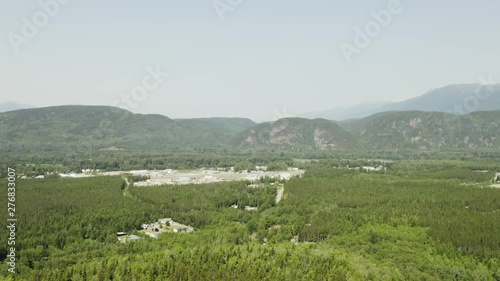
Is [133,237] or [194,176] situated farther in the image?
[194,176]

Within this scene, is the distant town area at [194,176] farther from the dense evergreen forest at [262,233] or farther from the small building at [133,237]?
the small building at [133,237]

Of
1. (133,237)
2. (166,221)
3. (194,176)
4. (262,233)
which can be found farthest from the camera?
(194,176)

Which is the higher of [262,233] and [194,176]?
[194,176]

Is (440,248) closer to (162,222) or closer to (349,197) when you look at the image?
(349,197)

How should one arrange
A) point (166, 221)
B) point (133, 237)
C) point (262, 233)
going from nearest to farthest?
point (133, 237), point (262, 233), point (166, 221)

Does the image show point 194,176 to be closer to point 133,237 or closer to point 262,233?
point 133,237

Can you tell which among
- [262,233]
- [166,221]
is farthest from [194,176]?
[262,233]

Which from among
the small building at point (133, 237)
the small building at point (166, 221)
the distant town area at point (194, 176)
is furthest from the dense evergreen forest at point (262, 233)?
the distant town area at point (194, 176)

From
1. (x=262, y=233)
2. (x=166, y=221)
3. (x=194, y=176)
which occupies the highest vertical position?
(x=194, y=176)

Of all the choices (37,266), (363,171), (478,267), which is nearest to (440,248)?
(478,267)
